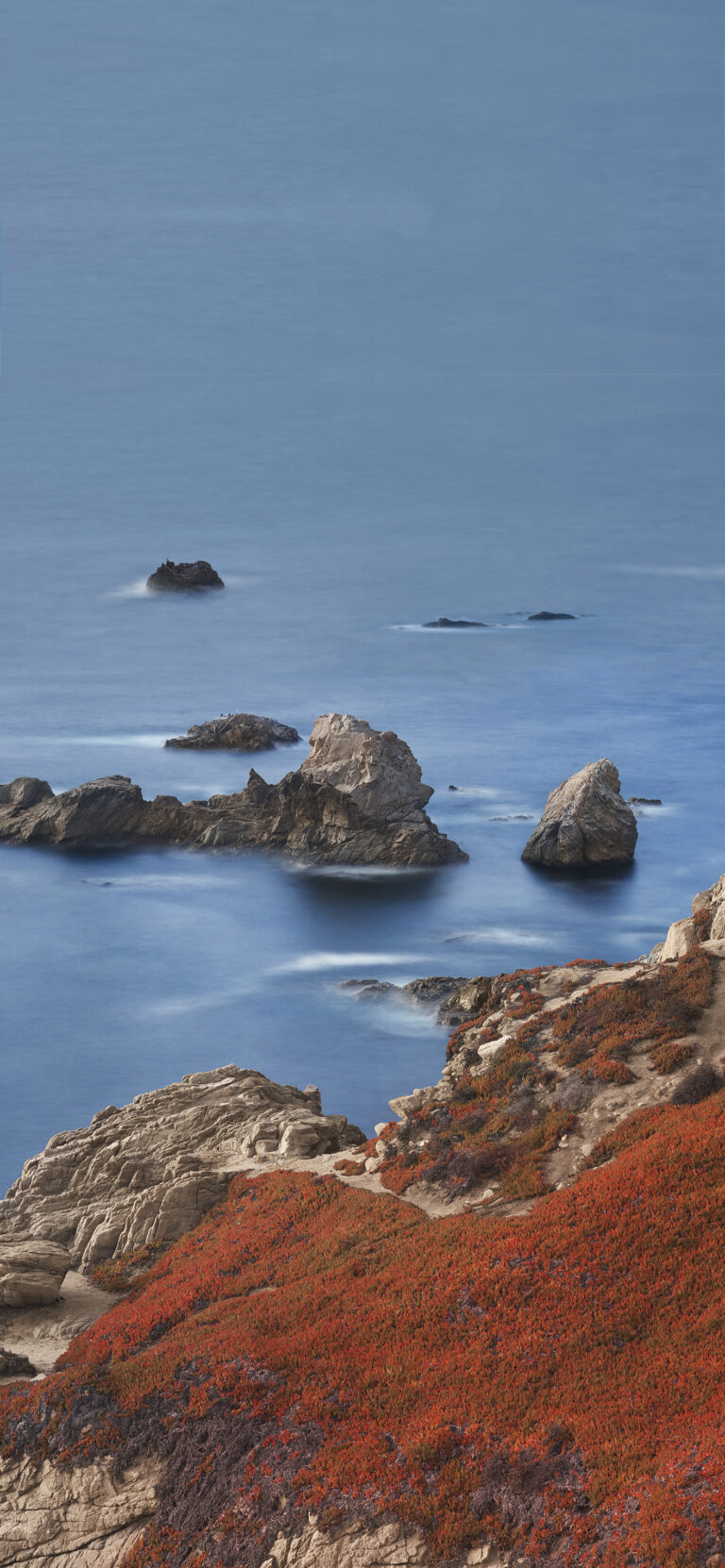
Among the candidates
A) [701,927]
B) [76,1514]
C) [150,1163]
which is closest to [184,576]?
[150,1163]

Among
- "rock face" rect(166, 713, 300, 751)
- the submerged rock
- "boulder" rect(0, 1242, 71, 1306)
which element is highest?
the submerged rock

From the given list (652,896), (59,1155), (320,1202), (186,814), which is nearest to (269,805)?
(186,814)

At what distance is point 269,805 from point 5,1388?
5745cm

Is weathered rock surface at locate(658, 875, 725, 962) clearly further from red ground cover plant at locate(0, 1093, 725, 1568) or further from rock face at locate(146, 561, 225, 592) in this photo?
rock face at locate(146, 561, 225, 592)

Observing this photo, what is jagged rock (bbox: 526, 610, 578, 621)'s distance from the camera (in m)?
144

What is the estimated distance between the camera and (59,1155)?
1769 inches

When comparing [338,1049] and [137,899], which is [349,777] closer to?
[137,899]

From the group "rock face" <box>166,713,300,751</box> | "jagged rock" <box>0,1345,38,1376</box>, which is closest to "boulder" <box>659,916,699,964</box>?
"jagged rock" <box>0,1345,38,1376</box>

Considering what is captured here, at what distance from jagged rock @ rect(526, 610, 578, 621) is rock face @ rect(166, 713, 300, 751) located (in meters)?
43.8

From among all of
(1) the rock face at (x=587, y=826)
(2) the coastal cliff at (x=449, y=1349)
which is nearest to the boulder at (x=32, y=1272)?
(2) the coastal cliff at (x=449, y=1349)

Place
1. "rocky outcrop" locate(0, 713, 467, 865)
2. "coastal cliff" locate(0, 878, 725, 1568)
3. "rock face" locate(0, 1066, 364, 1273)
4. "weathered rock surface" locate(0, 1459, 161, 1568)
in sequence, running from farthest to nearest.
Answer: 1. "rocky outcrop" locate(0, 713, 467, 865)
2. "rock face" locate(0, 1066, 364, 1273)
3. "weathered rock surface" locate(0, 1459, 161, 1568)
4. "coastal cliff" locate(0, 878, 725, 1568)

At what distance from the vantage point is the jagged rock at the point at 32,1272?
125ft

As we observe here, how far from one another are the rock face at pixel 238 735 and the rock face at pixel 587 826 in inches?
977

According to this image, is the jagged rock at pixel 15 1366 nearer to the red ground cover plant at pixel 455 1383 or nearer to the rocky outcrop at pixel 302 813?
the red ground cover plant at pixel 455 1383
